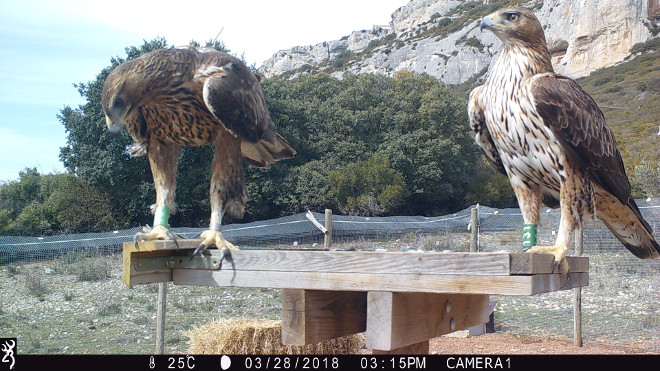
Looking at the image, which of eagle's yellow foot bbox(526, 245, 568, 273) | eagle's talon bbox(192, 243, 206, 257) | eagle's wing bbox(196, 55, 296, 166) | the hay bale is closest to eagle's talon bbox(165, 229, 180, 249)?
eagle's talon bbox(192, 243, 206, 257)

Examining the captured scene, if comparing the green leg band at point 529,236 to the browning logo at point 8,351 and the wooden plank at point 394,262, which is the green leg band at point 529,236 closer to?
the wooden plank at point 394,262

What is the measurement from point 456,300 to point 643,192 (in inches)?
835

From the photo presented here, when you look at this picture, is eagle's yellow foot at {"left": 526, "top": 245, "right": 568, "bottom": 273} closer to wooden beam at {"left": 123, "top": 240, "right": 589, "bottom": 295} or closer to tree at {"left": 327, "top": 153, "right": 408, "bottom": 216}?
wooden beam at {"left": 123, "top": 240, "right": 589, "bottom": 295}

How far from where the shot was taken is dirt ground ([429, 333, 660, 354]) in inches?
311

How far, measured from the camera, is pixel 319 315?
296cm

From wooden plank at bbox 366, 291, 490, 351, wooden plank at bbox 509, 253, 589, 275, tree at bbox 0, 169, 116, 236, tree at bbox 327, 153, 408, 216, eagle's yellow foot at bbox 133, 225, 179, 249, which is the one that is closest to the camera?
wooden plank at bbox 509, 253, 589, 275

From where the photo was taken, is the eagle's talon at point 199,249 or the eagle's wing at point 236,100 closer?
the eagle's talon at point 199,249

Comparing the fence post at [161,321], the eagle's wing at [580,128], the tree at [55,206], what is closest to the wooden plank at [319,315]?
the eagle's wing at [580,128]

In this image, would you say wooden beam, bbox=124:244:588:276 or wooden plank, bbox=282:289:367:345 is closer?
wooden beam, bbox=124:244:588:276

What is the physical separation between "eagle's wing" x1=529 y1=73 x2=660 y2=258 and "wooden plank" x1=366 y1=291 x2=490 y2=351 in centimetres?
118

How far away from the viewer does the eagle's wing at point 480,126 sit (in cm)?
401

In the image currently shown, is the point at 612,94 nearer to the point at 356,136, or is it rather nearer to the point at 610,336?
the point at 356,136

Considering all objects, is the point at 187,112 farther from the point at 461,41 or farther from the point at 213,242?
the point at 461,41

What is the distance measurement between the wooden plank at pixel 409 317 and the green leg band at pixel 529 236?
50 cm
